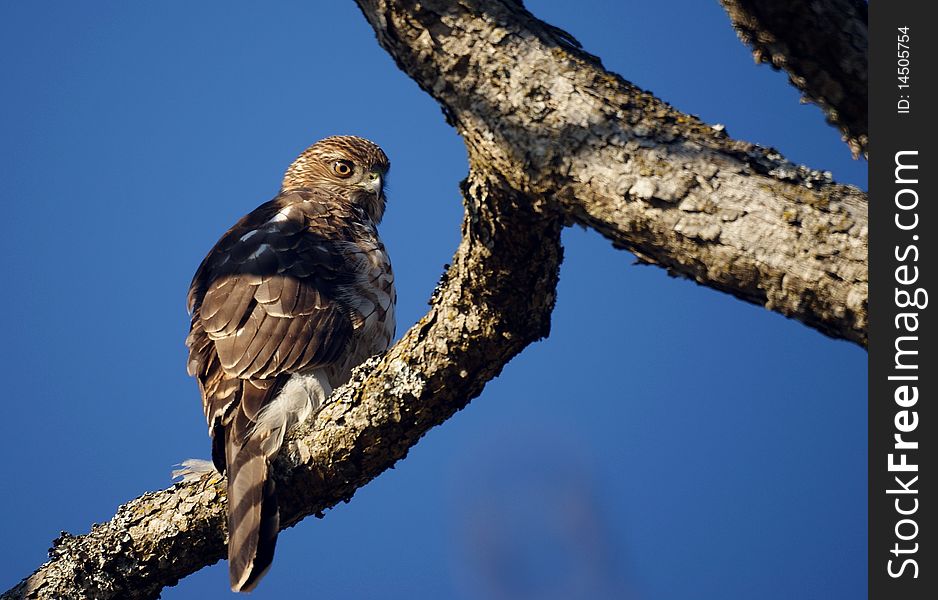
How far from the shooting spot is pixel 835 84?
8.33 ft

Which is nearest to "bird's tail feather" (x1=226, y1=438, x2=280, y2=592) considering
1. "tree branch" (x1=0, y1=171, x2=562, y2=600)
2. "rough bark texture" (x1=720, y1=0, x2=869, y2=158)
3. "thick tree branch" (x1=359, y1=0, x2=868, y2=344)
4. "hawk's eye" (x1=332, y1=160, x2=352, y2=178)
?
"tree branch" (x1=0, y1=171, x2=562, y2=600)

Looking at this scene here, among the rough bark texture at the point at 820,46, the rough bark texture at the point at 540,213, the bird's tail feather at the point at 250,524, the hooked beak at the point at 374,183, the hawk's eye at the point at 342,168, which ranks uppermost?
the hawk's eye at the point at 342,168

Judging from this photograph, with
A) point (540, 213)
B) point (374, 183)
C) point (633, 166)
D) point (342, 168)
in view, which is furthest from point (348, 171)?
point (633, 166)

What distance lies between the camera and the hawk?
3.89 meters

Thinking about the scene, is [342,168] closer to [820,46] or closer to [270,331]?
[270,331]

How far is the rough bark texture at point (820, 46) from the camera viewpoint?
8.04 feet

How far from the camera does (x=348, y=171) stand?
22.7 feet

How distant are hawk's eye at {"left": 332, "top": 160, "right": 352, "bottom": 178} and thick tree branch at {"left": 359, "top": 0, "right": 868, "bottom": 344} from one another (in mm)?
4076

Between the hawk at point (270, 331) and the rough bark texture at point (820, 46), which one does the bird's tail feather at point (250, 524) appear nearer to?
the hawk at point (270, 331)

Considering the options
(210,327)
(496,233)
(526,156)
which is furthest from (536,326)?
(210,327)

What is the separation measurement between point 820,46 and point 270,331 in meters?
3.01

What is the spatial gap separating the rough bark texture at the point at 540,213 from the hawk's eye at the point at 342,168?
131 inches

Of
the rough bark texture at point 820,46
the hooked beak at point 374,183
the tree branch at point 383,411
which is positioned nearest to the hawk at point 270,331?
the tree branch at point 383,411
